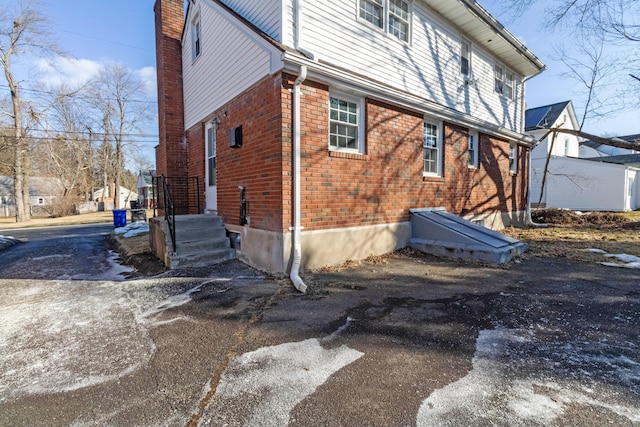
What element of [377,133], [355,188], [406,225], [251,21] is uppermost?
[251,21]

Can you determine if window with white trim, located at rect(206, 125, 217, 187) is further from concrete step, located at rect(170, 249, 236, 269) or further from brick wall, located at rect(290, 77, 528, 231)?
brick wall, located at rect(290, 77, 528, 231)

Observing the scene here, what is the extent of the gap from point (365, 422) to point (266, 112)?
15.8 feet

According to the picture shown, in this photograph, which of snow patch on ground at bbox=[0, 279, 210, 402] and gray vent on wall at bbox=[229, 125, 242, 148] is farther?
gray vent on wall at bbox=[229, 125, 242, 148]

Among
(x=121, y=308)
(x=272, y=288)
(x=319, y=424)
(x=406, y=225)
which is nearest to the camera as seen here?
(x=319, y=424)

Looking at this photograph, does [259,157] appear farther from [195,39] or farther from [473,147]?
[473,147]

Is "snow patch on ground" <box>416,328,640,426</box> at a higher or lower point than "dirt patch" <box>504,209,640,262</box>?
lower

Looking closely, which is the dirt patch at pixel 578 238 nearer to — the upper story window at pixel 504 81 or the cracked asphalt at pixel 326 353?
the cracked asphalt at pixel 326 353

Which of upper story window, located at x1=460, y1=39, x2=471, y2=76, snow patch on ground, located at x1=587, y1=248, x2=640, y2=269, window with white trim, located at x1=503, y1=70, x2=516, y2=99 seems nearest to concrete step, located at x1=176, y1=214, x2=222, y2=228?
snow patch on ground, located at x1=587, y1=248, x2=640, y2=269

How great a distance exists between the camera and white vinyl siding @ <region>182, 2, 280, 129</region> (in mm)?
5559

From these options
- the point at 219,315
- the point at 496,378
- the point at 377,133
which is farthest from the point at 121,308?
the point at 377,133

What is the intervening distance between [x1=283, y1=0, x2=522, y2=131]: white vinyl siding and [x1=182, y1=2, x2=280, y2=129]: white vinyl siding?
69 centimetres

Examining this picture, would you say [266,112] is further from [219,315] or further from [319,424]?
[319,424]

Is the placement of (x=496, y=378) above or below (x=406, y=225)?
below

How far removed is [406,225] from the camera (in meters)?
7.25
